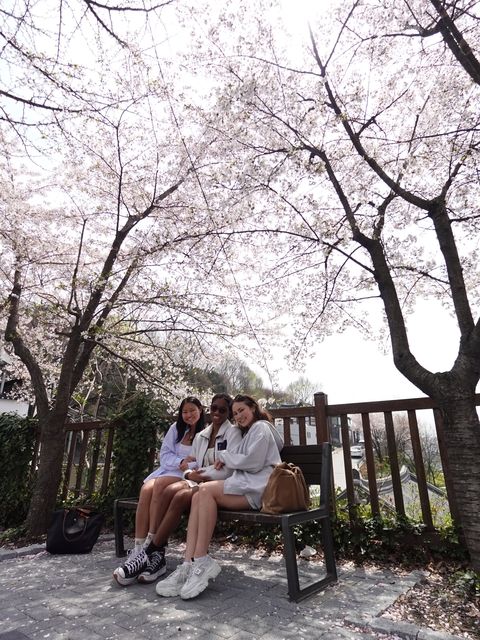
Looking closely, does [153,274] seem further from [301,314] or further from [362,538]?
[362,538]

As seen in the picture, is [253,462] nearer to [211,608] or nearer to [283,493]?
[283,493]

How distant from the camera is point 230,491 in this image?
8.93 ft

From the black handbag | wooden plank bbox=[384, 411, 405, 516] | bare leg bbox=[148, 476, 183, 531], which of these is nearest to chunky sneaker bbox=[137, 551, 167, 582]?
bare leg bbox=[148, 476, 183, 531]

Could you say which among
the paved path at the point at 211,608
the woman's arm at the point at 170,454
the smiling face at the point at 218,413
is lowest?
the paved path at the point at 211,608

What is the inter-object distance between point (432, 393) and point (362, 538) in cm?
140

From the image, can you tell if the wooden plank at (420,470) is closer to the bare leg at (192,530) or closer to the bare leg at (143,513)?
the bare leg at (192,530)

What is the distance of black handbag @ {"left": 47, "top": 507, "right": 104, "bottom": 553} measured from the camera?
3.74 m

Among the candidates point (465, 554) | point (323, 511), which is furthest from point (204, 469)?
point (465, 554)

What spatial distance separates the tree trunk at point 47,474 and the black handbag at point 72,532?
1.10 meters

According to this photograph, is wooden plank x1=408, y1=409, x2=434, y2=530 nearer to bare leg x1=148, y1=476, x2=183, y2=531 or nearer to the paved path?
the paved path

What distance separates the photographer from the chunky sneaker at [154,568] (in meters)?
2.67

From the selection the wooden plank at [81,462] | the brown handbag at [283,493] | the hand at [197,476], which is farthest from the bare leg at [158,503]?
the wooden plank at [81,462]

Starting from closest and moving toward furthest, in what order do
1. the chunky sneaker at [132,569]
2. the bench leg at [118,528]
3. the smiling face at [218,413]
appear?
the chunky sneaker at [132,569], the smiling face at [218,413], the bench leg at [118,528]

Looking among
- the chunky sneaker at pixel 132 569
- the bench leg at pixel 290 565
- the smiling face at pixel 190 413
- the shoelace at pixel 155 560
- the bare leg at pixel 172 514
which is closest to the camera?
the bench leg at pixel 290 565
